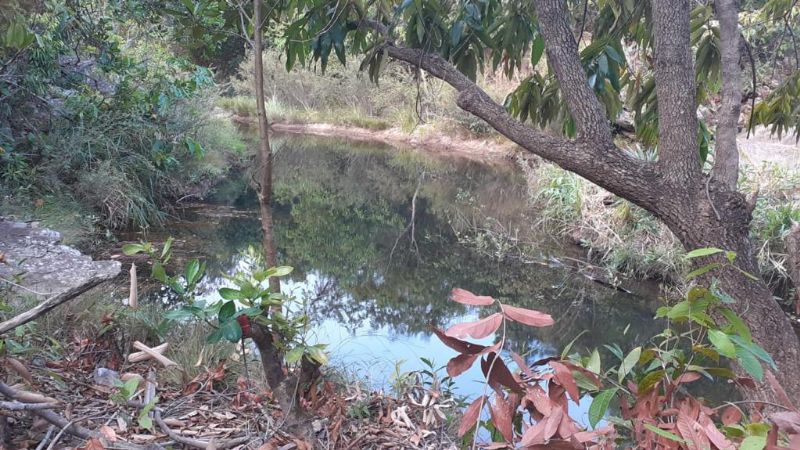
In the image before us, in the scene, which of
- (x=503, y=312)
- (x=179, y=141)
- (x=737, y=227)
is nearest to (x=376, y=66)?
(x=737, y=227)

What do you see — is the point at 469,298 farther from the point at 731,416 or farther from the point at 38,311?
the point at 38,311

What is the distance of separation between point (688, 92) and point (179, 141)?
24.6 feet

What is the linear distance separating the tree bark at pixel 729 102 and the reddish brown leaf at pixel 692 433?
124 cm

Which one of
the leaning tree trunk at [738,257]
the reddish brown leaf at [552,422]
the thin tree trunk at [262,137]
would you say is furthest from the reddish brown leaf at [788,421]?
the thin tree trunk at [262,137]

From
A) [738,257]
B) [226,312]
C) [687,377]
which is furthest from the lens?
[738,257]

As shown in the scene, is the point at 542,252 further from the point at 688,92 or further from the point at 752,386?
the point at 752,386

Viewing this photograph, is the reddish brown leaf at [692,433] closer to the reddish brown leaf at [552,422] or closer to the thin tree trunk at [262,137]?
the reddish brown leaf at [552,422]

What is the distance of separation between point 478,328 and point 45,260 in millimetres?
4579

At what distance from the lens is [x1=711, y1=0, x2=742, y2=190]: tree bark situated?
6.53ft

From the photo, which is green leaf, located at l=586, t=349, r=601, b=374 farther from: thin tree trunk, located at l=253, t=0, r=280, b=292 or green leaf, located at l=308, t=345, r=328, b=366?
thin tree trunk, located at l=253, t=0, r=280, b=292

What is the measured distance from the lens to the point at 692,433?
35.9 inches

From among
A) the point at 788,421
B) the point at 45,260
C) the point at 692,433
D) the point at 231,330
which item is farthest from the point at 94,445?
the point at 45,260

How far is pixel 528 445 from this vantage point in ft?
3.22

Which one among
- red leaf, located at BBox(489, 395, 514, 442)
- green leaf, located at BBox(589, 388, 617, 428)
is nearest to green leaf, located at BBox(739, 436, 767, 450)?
green leaf, located at BBox(589, 388, 617, 428)
